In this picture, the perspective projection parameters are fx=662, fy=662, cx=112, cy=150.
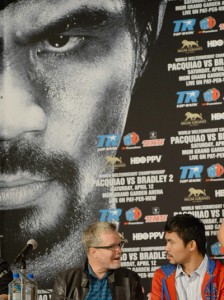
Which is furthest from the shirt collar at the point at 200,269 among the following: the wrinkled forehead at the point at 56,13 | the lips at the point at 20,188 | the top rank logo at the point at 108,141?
the wrinkled forehead at the point at 56,13

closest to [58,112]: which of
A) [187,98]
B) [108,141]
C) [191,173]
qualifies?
[108,141]

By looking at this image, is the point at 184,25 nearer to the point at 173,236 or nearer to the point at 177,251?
the point at 173,236

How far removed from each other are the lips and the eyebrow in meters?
1.15

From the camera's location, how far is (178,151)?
502cm

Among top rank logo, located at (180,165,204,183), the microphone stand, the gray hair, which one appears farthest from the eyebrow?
the microphone stand

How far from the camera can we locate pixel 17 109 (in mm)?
5504

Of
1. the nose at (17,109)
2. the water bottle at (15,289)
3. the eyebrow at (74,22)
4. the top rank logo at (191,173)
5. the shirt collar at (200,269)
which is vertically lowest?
the water bottle at (15,289)

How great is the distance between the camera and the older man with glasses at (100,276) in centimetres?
442

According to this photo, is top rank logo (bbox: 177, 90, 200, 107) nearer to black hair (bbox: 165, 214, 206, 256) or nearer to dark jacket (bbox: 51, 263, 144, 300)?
black hair (bbox: 165, 214, 206, 256)

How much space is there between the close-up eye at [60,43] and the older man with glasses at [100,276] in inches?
65.8

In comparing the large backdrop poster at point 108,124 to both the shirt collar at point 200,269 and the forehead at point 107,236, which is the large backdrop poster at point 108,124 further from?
the forehead at point 107,236

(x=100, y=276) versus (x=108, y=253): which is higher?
(x=108, y=253)

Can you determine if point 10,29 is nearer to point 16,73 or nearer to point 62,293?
point 16,73

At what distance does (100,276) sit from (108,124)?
1300 mm
